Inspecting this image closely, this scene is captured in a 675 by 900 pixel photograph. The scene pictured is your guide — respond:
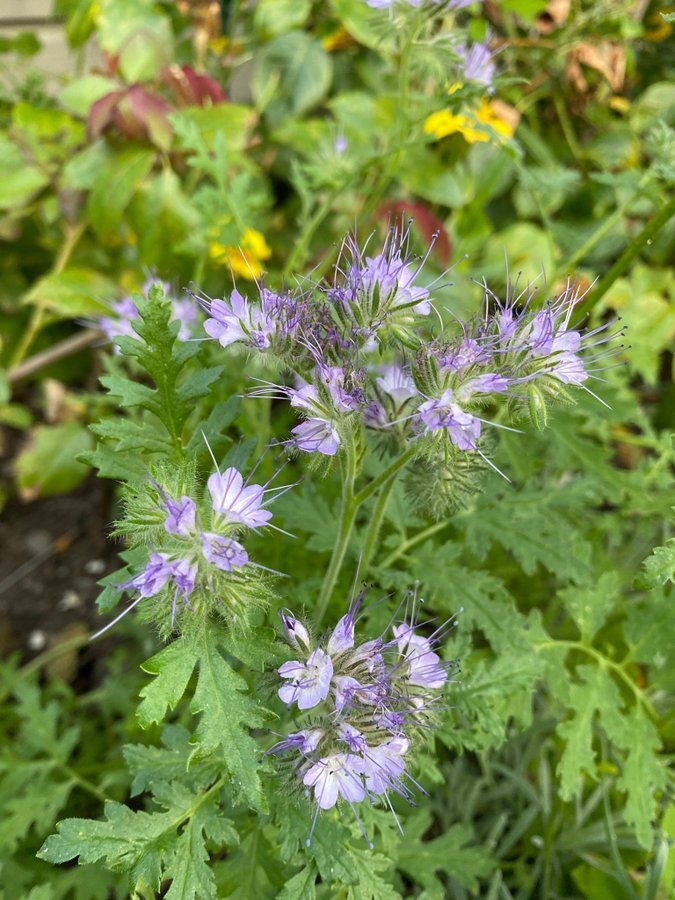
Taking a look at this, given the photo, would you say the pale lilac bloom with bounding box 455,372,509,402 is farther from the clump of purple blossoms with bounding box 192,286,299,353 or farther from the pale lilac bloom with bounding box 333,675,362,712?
the pale lilac bloom with bounding box 333,675,362,712

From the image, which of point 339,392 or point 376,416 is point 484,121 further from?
point 339,392

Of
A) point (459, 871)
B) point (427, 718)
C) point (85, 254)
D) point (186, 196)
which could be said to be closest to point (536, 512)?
point (427, 718)

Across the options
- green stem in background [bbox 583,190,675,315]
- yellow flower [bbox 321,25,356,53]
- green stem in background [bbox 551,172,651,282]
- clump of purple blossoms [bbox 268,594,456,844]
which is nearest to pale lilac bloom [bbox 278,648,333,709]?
clump of purple blossoms [bbox 268,594,456,844]

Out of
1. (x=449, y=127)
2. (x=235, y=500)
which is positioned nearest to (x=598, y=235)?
(x=449, y=127)

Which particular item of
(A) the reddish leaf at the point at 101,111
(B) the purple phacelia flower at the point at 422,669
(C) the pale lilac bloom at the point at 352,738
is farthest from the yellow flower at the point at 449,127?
(C) the pale lilac bloom at the point at 352,738

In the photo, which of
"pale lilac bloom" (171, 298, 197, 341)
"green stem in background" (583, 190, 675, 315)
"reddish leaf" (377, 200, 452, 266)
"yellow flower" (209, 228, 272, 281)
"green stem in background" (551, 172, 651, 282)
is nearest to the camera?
"green stem in background" (583, 190, 675, 315)

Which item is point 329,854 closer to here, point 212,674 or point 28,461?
point 212,674

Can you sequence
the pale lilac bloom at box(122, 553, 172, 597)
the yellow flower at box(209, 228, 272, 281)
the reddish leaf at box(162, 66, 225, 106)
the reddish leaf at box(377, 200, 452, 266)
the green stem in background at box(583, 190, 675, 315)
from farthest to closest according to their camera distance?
the reddish leaf at box(162, 66, 225, 106) → the reddish leaf at box(377, 200, 452, 266) → the yellow flower at box(209, 228, 272, 281) → the green stem in background at box(583, 190, 675, 315) → the pale lilac bloom at box(122, 553, 172, 597)

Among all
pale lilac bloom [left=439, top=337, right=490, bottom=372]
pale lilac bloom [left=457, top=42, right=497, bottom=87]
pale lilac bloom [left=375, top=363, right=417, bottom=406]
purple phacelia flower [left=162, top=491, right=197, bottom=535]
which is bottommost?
pale lilac bloom [left=375, top=363, right=417, bottom=406]
